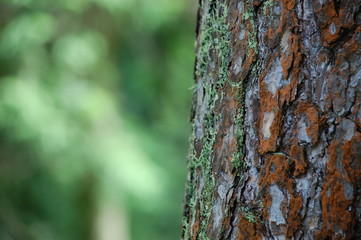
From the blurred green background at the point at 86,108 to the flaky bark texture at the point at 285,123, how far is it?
309 cm

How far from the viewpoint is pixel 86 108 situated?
4.05m

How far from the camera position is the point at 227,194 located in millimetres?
973

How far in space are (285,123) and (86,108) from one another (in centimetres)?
331

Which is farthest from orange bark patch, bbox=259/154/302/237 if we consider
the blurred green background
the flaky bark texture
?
the blurred green background

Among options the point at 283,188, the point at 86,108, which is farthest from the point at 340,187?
the point at 86,108

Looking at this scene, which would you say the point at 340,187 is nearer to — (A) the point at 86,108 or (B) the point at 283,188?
(B) the point at 283,188

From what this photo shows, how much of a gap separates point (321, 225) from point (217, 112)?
320 millimetres

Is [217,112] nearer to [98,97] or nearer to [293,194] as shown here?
[293,194]

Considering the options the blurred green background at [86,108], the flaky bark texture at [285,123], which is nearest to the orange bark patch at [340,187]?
the flaky bark texture at [285,123]

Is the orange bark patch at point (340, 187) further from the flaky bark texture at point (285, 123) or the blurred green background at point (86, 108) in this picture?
the blurred green background at point (86, 108)

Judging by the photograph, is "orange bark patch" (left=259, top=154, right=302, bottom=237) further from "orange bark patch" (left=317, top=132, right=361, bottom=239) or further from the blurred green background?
the blurred green background

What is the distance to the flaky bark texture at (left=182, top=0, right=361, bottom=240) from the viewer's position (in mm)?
853

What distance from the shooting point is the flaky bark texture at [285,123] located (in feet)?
2.80

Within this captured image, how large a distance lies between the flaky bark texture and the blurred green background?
122 inches
